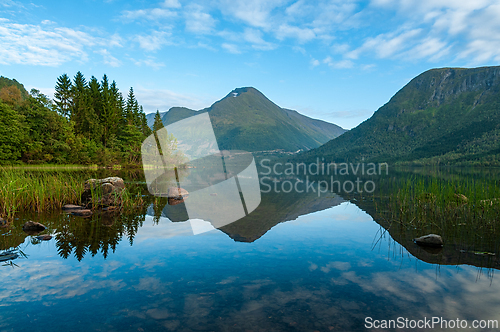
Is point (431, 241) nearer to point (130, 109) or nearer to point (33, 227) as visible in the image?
point (33, 227)

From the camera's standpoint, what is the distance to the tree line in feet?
186

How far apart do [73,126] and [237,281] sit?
7726 centimetres

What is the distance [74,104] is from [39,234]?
275ft

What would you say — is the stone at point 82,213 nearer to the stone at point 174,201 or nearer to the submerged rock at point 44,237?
the submerged rock at point 44,237

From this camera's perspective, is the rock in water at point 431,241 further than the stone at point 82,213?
No

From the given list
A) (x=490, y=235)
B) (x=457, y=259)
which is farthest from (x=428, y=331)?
(x=490, y=235)

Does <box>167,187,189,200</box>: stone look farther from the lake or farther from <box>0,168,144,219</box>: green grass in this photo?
the lake

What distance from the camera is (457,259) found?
26.1 feet

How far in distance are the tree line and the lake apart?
59296 mm

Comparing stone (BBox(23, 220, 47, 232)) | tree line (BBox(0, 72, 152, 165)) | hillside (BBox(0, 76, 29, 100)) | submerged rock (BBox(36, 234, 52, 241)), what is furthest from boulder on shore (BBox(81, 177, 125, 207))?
hillside (BBox(0, 76, 29, 100))

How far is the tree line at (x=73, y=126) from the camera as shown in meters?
56.5

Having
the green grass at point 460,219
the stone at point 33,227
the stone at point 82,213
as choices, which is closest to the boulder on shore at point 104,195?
the stone at point 82,213

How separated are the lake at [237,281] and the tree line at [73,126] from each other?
59.3m

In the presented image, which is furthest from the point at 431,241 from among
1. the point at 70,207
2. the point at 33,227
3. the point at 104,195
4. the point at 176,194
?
the point at 176,194
